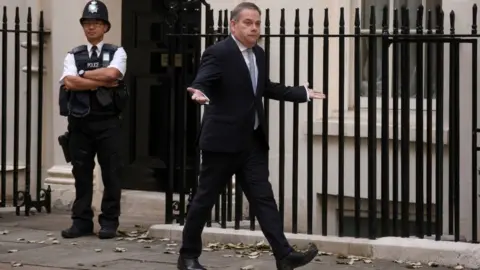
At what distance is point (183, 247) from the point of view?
23.4 ft

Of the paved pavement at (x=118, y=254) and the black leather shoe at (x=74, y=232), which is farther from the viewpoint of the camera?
the black leather shoe at (x=74, y=232)

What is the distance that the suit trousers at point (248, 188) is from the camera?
270 inches

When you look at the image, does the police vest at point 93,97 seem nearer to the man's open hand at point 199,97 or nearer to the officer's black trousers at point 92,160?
the officer's black trousers at point 92,160

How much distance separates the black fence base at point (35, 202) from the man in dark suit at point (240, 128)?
10.7 feet

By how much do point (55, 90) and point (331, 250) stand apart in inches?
160

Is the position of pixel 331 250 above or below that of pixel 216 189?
below

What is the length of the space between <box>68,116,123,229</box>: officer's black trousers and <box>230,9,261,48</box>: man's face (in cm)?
205

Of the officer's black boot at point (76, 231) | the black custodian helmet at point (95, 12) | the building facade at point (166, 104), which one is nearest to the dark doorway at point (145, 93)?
the building facade at point (166, 104)

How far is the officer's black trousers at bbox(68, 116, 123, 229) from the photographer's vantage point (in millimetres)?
8539

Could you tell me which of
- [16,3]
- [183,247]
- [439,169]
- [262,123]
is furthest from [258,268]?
[16,3]

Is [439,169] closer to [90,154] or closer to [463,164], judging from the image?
[463,164]

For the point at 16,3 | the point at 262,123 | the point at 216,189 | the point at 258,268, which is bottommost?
the point at 258,268

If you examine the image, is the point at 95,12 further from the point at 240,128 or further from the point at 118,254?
the point at 240,128

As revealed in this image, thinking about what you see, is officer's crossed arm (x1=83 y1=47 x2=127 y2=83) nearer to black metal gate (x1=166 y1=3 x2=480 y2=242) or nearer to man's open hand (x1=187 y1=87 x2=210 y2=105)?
black metal gate (x1=166 y1=3 x2=480 y2=242)
